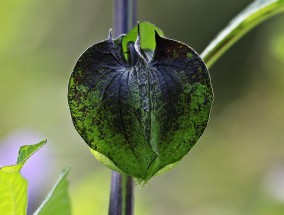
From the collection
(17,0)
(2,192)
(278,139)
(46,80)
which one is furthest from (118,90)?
(46,80)

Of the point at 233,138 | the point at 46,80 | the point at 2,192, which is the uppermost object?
the point at 2,192

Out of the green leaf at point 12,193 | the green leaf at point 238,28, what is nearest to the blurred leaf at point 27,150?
the green leaf at point 12,193

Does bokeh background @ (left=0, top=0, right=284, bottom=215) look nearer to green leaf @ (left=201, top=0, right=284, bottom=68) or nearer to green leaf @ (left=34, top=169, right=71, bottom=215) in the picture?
green leaf @ (left=201, top=0, right=284, bottom=68)

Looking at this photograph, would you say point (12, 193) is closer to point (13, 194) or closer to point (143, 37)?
point (13, 194)

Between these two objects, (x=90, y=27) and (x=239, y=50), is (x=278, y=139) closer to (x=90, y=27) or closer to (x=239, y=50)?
(x=239, y=50)

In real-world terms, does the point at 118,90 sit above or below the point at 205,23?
above

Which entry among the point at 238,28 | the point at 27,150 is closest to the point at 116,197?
the point at 27,150
